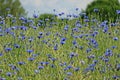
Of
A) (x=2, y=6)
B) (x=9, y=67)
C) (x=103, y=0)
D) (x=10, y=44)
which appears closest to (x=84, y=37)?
(x=10, y=44)

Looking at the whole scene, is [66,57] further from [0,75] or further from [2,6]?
[2,6]

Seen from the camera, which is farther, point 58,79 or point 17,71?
point 17,71

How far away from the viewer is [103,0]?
40.1 ft

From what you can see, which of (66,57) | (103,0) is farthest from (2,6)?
(66,57)

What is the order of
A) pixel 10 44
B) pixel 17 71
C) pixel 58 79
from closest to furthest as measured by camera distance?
pixel 58 79 < pixel 17 71 < pixel 10 44

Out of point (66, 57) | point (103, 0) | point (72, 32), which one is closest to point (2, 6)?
point (103, 0)

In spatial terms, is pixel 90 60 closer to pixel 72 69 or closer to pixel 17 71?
pixel 72 69

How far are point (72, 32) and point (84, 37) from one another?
1.26 feet

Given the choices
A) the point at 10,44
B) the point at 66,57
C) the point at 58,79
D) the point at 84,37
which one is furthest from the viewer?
the point at 84,37

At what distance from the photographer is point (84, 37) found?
6.11m

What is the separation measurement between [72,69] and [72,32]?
95.4 inches

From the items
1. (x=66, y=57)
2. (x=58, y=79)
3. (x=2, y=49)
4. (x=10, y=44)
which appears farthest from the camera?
(x=10, y=44)

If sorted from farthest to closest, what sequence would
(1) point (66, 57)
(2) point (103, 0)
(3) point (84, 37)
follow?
(2) point (103, 0), (3) point (84, 37), (1) point (66, 57)

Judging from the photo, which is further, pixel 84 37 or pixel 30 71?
pixel 84 37
